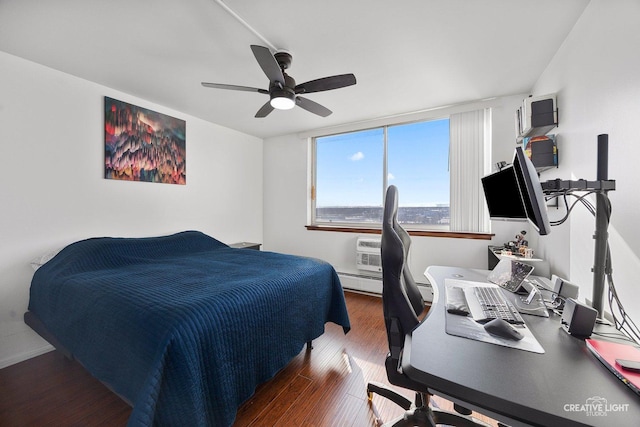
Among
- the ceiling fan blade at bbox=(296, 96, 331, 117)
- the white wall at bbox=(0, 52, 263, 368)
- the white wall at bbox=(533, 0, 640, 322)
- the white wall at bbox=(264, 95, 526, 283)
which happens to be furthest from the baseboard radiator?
the white wall at bbox=(0, 52, 263, 368)

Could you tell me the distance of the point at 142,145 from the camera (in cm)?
299

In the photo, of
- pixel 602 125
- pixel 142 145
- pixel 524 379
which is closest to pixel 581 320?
pixel 524 379

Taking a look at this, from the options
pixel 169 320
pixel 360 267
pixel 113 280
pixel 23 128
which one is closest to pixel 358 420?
pixel 169 320

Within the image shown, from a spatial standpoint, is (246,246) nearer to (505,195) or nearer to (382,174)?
(382,174)

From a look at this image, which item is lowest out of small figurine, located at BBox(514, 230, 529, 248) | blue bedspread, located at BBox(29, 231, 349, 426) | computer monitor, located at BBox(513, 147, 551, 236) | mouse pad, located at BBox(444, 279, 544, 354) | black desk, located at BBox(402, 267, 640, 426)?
blue bedspread, located at BBox(29, 231, 349, 426)

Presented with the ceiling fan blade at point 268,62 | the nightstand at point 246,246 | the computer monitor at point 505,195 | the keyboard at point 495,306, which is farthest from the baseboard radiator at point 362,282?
the ceiling fan blade at point 268,62

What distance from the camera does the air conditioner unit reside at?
12.0 feet

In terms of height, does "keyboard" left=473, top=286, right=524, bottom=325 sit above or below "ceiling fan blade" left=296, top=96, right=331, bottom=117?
below

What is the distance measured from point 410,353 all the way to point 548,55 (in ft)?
8.93

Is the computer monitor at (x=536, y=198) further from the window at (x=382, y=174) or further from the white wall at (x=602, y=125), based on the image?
the window at (x=382, y=174)

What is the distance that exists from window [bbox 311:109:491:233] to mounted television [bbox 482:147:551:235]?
1536mm

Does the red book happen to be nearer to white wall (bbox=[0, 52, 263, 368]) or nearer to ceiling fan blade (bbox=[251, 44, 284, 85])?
ceiling fan blade (bbox=[251, 44, 284, 85])

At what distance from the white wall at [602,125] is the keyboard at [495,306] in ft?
1.60

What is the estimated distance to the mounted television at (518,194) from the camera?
3.31 feet
